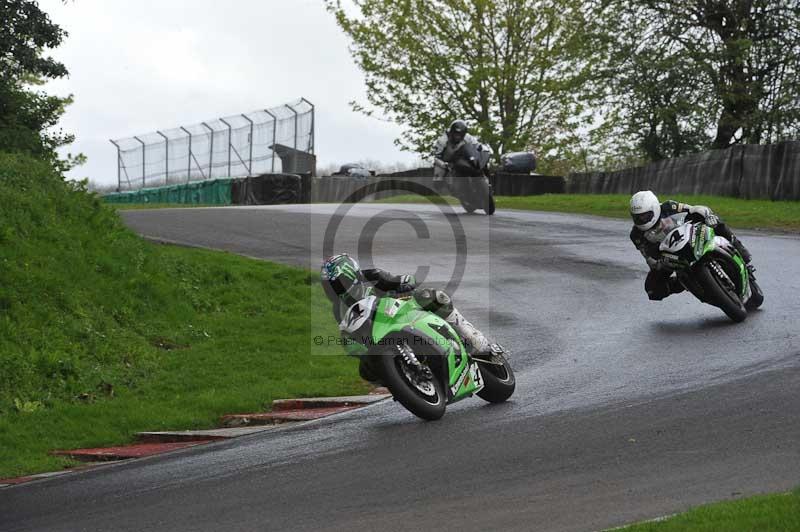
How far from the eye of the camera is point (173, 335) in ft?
47.1

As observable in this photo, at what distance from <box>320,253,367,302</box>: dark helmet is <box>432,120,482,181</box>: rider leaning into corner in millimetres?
16107

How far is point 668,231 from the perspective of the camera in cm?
1326

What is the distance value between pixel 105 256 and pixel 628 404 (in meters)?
8.31

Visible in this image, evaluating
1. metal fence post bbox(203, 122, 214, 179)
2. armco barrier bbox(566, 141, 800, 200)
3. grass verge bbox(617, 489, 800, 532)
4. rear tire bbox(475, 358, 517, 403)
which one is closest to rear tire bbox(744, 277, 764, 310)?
rear tire bbox(475, 358, 517, 403)

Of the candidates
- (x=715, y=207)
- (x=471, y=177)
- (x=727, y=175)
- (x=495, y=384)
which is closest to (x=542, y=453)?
(x=495, y=384)

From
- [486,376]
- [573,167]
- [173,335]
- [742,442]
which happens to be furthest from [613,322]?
[573,167]

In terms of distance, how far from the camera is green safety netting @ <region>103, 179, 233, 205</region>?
1651 inches

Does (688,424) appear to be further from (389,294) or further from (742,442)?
(389,294)

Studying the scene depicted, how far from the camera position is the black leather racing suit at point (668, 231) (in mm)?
13258

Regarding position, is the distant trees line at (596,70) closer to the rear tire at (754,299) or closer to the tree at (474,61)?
the tree at (474,61)

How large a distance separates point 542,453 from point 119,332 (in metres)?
7.12

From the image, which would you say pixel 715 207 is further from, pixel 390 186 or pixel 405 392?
pixel 405 392

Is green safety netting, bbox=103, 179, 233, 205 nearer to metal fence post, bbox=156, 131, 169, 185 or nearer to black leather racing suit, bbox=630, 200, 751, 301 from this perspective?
metal fence post, bbox=156, 131, 169, 185

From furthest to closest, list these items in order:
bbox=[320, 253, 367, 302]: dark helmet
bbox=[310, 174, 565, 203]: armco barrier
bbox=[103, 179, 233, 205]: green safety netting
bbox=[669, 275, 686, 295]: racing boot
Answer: bbox=[103, 179, 233, 205]: green safety netting < bbox=[310, 174, 565, 203]: armco barrier < bbox=[669, 275, 686, 295]: racing boot < bbox=[320, 253, 367, 302]: dark helmet
